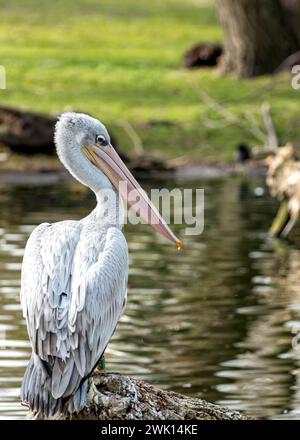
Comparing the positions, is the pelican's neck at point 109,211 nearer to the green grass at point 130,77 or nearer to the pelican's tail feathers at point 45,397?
the pelican's tail feathers at point 45,397

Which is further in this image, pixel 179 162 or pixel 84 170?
pixel 179 162

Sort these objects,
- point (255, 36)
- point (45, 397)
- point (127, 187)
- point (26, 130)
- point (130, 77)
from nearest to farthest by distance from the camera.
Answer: point (45, 397) → point (127, 187) → point (26, 130) → point (255, 36) → point (130, 77)

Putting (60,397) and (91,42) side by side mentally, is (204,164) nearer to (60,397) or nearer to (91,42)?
(91,42)

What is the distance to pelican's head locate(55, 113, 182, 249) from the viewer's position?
8273 millimetres

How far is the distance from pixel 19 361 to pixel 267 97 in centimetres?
1272

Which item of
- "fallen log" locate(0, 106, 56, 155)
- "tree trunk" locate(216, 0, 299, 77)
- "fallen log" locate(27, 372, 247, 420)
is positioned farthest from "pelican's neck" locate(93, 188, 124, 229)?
"tree trunk" locate(216, 0, 299, 77)

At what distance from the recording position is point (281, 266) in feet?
45.4

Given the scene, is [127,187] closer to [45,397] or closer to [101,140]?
[101,140]

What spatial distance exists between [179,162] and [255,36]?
473cm

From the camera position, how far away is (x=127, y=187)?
8414 millimetres

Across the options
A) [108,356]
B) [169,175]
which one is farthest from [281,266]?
[169,175]

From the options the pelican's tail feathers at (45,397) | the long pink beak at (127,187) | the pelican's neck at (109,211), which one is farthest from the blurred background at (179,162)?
the pelican's tail feathers at (45,397)

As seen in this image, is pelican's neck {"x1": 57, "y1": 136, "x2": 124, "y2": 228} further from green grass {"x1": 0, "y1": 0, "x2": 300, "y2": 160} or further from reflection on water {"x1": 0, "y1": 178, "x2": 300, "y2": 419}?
green grass {"x1": 0, "y1": 0, "x2": 300, "y2": 160}

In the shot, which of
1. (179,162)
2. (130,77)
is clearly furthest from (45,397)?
(130,77)
